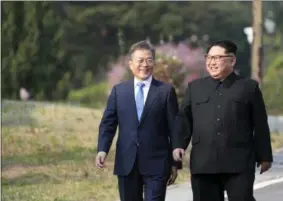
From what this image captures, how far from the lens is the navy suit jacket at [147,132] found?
7055mm

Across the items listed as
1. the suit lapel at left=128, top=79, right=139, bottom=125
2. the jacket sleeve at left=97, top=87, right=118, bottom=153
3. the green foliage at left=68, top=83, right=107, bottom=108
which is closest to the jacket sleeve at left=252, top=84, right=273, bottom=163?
the suit lapel at left=128, top=79, right=139, bottom=125

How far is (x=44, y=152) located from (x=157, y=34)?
40.0 m

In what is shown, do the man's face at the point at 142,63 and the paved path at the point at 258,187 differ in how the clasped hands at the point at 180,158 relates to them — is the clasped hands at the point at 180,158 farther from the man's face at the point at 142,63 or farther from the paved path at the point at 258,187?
the paved path at the point at 258,187

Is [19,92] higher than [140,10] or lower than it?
lower

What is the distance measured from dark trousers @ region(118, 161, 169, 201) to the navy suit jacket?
0.04m

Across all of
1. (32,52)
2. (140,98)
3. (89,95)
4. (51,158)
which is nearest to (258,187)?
(51,158)

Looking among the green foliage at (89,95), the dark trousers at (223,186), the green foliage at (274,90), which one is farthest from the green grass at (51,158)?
the green foliage at (89,95)

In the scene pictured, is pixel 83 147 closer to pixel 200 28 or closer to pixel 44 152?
pixel 44 152

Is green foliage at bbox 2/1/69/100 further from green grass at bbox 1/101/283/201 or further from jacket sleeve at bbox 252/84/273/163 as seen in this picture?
jacket sleeve at bbox 252/84/273/163

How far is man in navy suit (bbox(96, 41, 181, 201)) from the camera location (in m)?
7.05

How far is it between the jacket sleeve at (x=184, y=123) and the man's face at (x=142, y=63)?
16.1 inches

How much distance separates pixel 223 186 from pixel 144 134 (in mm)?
716

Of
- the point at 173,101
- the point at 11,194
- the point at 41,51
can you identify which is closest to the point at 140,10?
the point at 41,51

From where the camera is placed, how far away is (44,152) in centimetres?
1543
